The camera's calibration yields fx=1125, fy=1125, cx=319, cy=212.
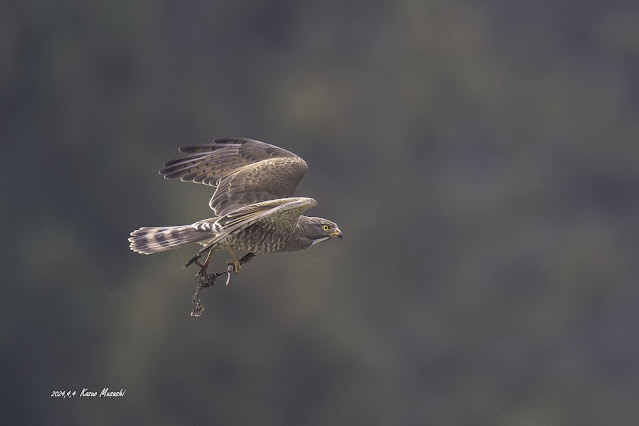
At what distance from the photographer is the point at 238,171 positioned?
47.3ft

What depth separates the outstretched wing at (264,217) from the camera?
11.5 meters

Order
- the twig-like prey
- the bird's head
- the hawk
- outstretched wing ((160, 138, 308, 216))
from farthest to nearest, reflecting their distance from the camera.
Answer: outstretched wing ((160, 138, 308, 216))
the bird's head
the hawk
the twig-like prey

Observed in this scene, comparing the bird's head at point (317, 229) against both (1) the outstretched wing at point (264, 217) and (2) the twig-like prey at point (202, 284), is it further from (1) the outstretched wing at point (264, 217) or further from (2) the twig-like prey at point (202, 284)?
(2) the twig-like prey at point (202, 284)

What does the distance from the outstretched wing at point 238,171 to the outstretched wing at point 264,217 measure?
104 cm

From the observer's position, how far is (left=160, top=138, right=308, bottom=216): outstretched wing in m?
13.9

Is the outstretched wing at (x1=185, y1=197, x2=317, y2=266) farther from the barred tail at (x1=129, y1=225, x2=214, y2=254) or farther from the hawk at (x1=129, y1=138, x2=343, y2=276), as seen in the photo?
the barred tail at (x1=129, y1=225, x2=214, y2=254)

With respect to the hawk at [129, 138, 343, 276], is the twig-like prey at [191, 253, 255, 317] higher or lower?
lower

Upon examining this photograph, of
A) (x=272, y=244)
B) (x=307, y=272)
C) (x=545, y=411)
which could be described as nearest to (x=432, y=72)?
(x=307, y=272)

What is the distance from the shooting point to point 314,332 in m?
51.8

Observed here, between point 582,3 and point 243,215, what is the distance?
235 feet

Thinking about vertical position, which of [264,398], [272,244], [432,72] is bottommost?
[264,398]

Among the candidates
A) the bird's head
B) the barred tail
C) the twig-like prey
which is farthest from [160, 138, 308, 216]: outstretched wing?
the twig-like prey

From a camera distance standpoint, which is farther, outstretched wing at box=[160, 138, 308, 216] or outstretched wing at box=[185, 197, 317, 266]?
outstretched wing at box=[160, 138, 308, 216]

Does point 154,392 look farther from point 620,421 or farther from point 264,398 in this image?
point 620,421
